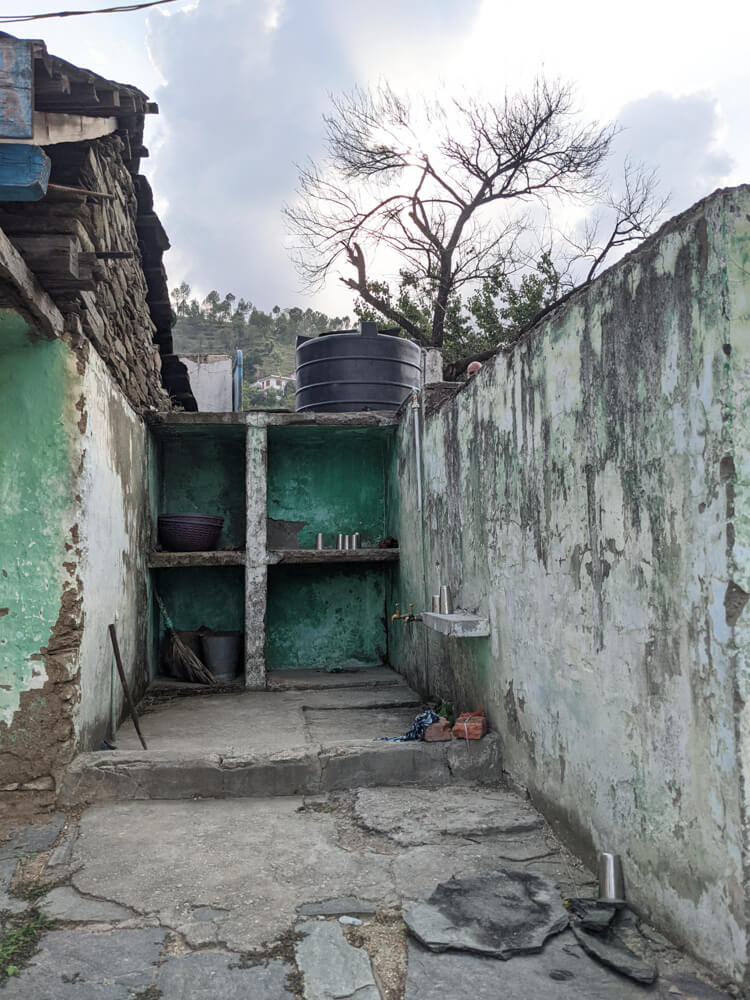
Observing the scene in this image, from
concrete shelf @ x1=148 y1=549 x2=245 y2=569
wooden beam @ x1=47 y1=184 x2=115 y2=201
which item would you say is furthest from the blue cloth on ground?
wooden beam @ x1=47 y1=184 x2=115 y2=201

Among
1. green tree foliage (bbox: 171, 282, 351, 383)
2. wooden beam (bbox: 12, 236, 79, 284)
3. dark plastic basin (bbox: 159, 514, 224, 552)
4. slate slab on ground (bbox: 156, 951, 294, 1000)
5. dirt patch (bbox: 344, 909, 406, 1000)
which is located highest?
green tree foliage (bbox: 171, 282, 351, 383)

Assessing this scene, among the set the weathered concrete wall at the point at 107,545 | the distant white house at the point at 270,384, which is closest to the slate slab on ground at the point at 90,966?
the weathered concrete wall at the point at 107,545

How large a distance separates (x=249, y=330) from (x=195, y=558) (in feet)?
130

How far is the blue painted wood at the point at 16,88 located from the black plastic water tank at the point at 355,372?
4.78 m

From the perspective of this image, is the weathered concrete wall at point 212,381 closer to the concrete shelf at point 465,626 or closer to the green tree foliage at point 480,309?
the green tree foliage at point 480,309

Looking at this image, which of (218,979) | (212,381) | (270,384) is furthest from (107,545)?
(270,384)

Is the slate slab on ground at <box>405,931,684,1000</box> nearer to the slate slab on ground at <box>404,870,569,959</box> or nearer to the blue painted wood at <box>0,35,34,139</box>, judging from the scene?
the slate slab on ground at <box>404,870,569,959</box>

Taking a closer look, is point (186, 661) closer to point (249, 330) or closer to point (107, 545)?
point (107, 545)

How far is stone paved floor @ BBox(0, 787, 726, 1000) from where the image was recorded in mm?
2406

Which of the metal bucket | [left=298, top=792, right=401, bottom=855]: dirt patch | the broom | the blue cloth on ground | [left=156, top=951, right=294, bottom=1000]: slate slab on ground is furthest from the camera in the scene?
the metal bucket

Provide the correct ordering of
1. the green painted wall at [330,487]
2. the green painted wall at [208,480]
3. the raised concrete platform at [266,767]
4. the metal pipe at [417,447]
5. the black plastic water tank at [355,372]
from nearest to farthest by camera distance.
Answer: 1. the raised concrete platform at [266,767]
2. the metal pipe at [417,447]
3. the black plastic water tank at [355,372]
4. the green painted wall at [208,480]
5. the green painted wall at [330,487]

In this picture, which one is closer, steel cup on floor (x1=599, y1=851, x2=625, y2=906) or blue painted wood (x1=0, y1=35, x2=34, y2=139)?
blue painted wood (x1=0, y1=35, x2=34, y2=139)

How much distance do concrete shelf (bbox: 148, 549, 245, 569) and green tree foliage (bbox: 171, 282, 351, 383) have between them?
3279cm

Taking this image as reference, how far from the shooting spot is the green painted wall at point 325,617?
8.12 metres
